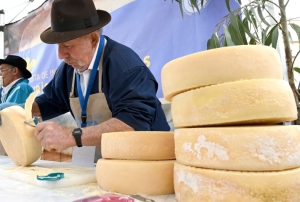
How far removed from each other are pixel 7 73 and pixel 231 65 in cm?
265

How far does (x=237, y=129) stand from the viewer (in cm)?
51

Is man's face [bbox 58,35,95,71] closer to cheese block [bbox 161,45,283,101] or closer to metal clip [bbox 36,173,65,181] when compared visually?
metal clip [bbox 36,173,65,181]

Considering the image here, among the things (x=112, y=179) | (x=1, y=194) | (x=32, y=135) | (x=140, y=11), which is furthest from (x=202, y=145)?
(x=140, y=11)

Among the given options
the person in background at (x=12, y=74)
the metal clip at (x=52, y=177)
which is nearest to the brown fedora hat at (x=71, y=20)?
the metal clip at (x=52, y=177)

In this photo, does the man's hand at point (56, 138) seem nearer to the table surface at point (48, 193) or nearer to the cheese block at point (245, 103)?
the table surface at point (48, 193)

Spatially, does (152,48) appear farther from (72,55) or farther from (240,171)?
(240,171)

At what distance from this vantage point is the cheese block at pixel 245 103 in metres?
0.51

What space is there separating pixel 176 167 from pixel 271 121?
0.75 feet

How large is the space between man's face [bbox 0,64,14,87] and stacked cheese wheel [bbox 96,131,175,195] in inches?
92.5

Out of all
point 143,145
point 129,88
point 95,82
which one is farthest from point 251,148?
point 95,82

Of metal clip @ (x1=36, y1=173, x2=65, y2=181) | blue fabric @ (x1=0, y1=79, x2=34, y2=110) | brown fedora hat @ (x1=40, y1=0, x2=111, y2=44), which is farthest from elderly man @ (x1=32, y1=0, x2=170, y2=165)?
blue fabric @ (x1=0, y1=79, x2=34, y2=110)

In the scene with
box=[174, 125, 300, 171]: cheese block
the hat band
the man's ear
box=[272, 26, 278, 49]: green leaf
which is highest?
the hat band

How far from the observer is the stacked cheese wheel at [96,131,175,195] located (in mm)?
685

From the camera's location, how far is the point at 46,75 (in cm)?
266
